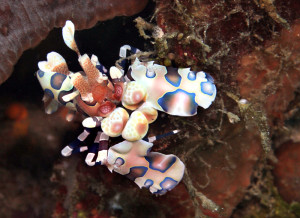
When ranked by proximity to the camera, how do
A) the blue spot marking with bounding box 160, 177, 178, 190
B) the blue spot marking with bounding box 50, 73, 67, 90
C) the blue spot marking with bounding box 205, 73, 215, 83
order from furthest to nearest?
the blue spot marking with bounding box 50, 73, 67, 90, the blue spot marking with bounding box 160, 177, 178, 190, the blue spot marking with bounding box 205, 73, 215, 83

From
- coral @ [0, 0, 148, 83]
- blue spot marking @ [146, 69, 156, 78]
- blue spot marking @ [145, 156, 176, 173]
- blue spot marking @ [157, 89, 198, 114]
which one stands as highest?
coral @ [0, 0, 148, 83]

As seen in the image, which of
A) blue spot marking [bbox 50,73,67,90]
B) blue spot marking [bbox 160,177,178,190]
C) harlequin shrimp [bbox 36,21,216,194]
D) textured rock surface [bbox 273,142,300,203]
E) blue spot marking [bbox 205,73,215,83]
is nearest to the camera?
harlequin shrimp [bbox 36,21,216,194]

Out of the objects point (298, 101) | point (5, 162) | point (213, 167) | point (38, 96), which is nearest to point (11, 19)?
point (38, 96)

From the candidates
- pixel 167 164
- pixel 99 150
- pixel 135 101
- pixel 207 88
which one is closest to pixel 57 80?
pixel 99 150

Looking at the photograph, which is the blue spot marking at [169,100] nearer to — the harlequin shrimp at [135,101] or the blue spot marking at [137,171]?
the harlequin shrimp at [135,101]

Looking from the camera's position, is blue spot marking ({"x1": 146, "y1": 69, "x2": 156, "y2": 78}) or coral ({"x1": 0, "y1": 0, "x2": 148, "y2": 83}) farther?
coral ({"x1": 0, "y1": 0, "x2": 148, "y2": 83})

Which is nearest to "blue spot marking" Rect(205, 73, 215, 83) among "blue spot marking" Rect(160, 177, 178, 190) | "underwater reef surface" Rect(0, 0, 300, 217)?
"underwater reef surface" Rect(0, 0, 300, 217)

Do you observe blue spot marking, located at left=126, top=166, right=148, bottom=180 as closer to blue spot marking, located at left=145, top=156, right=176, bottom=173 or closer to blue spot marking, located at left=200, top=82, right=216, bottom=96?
blue spot marking, located at left=145, top=156, right=176, bottom=173

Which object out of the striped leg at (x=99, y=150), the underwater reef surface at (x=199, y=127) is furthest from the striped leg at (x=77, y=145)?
the underwater reef surface at (x=199, y=127)
